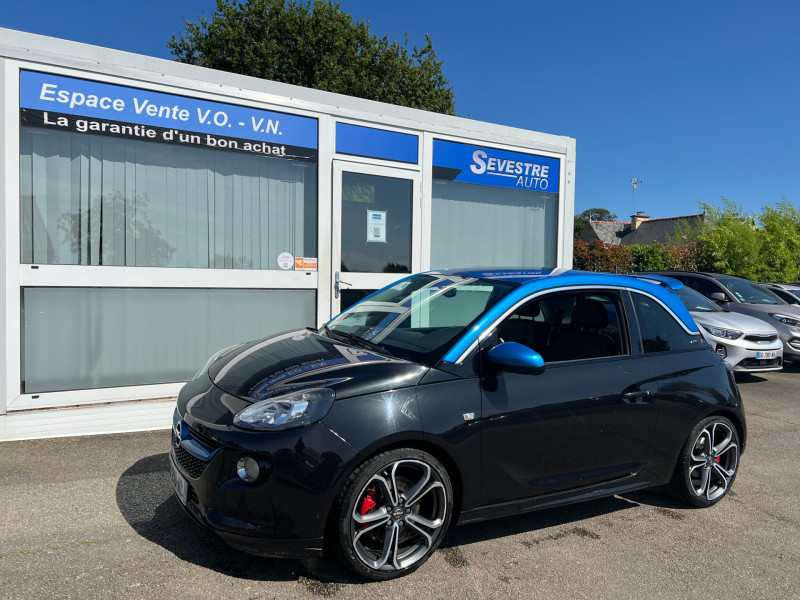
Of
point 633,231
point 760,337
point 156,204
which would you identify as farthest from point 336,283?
point 633,231

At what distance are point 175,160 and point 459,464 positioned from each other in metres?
4.40

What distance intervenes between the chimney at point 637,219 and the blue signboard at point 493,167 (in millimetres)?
64145

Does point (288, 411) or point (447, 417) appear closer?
point (288, 411)

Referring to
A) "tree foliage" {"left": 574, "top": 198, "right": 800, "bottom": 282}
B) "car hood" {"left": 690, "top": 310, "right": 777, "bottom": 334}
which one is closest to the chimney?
"tree foliage" {"left": 574, "top": 198, "right": 800, "bottom": 282}

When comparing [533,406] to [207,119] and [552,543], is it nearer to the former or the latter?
[552,543]

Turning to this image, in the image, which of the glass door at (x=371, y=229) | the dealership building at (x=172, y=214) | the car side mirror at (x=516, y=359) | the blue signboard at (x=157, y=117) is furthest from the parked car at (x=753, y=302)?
the car side mirror at (x=516, y=359)

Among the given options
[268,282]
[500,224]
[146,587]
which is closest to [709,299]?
[500,224]

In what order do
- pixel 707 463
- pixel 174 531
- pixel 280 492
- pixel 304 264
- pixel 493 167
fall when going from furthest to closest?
pixel 493 167 → pixel 304 264 → pixel 707 463 → pixel 174 531 → pixel 280 492

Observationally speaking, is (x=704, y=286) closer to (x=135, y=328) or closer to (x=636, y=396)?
(x=636, y=396)

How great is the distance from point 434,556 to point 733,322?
777 centimetres

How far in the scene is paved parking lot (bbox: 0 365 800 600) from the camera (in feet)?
9.46

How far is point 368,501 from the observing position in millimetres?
2914

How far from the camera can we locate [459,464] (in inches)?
121

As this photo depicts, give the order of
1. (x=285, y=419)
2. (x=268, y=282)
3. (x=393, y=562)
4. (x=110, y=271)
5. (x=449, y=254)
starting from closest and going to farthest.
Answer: (x=285, y=419), (x=393, y=562), (x=110, y=271), (x=268, y=282), (x=449, y=254)
